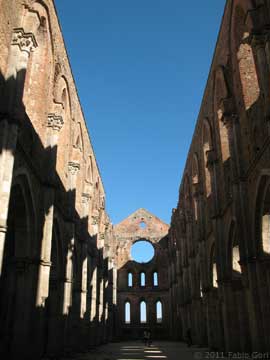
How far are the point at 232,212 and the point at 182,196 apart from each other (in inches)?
652

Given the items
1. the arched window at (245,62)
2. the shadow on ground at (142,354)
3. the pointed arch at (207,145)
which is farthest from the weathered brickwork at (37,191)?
the arched window at (245,62)

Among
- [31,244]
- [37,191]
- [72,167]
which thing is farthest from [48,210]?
[72,167]

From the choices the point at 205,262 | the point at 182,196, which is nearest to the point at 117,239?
the point at 182,196

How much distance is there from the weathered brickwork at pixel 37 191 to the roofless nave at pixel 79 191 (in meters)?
0.04

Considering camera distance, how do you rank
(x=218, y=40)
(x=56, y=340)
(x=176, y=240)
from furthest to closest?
(x=176, y=240), (x=218, y=40), (x=56, y=340)

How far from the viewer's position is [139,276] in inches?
1715

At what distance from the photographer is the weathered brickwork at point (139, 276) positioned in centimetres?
4132

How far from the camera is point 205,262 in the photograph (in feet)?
70.8

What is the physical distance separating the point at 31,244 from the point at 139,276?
1256 inches

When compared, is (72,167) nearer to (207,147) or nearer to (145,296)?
(207,147)

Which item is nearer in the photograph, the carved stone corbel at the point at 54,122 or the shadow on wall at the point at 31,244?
the shadow on wall at the point at 31,244

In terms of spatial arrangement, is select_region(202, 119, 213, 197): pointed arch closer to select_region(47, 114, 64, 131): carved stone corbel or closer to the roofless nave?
the roofless nave

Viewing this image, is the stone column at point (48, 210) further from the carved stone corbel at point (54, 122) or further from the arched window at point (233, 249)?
the arched window at point (233, 249)

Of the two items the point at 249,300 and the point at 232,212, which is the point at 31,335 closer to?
the point at 249,300
